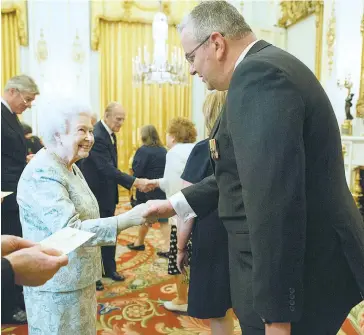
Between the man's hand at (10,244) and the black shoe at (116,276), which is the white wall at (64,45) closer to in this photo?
the black shoe at (116,276)

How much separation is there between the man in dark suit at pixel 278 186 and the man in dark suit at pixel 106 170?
7.35ft

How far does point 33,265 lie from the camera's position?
107cm

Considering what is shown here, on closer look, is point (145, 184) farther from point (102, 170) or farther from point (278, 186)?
point (278, 186)

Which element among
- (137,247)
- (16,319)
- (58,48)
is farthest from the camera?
(58,48)

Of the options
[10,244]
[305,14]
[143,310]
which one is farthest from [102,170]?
[305,14]

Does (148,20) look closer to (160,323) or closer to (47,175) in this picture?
(160,323)

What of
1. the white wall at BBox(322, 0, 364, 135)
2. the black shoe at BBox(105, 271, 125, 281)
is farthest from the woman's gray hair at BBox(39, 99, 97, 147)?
the white wall at BBox(322, 0, 364, 135)

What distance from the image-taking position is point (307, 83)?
102 cm

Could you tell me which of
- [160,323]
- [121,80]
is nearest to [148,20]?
[121,80]

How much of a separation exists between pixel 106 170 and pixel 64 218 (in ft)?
6.34

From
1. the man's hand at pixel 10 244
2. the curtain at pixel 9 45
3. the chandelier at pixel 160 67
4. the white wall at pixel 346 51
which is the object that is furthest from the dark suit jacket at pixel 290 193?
the curtain at pixel 9 45

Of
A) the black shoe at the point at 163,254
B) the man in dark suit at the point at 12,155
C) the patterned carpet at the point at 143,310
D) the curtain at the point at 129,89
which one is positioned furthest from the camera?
the curtain at the point at 129,89

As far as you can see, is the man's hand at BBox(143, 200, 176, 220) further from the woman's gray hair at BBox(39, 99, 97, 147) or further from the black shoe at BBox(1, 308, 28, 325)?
the black shoe at BBox(1, 308, 28, 325)

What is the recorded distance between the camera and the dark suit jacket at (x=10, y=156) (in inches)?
114
